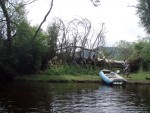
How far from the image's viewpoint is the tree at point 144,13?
42.7 meters

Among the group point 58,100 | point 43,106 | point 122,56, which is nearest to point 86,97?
point 58,100

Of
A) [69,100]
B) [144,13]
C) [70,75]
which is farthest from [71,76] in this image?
[69,100]

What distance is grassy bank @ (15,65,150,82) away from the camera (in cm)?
3828

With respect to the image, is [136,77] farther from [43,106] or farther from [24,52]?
[43,106]

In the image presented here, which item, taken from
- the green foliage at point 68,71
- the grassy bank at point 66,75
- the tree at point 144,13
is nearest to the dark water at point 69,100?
the grassy bank at point 66,75

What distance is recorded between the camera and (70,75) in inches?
1619

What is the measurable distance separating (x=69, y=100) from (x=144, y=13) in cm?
2234

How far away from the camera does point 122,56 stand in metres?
54.4

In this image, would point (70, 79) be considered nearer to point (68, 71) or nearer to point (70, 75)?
point (70, 75)

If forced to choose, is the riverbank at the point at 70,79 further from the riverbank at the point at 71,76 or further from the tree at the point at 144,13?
the tree at the point at 144,13

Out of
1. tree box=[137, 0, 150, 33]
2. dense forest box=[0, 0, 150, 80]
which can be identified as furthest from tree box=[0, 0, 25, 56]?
tree box=[137, 0, 150, 33]

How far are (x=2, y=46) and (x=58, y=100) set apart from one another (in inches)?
621

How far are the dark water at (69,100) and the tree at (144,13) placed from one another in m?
12.7

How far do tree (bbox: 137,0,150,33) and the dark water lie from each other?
41.6 feet
